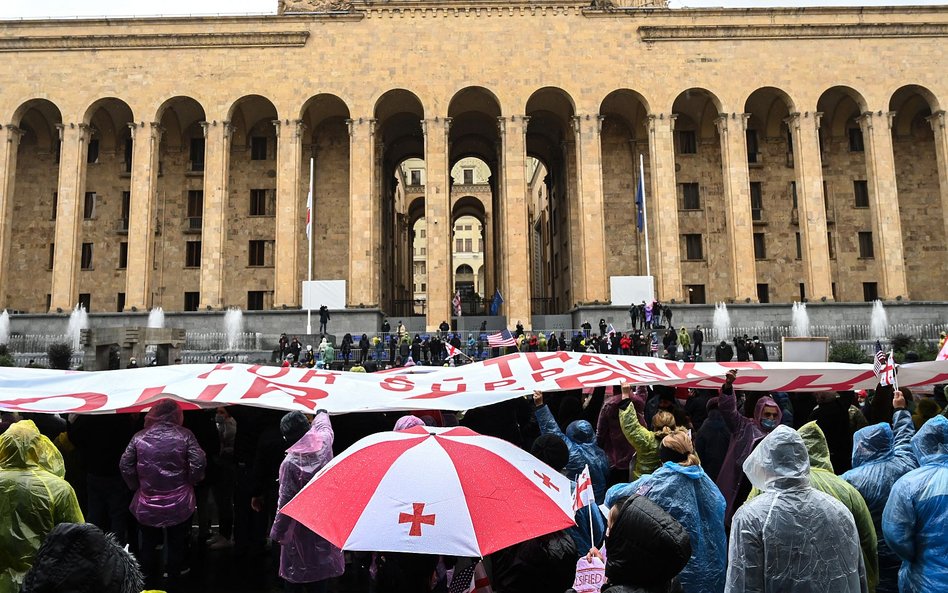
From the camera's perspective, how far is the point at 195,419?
786 cm

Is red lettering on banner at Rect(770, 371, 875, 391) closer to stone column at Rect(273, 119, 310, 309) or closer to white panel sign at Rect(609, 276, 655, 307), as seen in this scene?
white panel sign at Rect(609, 276, 655, 307)

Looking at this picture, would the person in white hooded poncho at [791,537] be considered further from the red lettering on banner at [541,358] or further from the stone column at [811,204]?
the stone column at [811,204]

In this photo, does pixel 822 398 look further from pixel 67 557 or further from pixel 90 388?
pixel 90 388

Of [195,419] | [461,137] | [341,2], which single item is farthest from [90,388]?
[461,137]

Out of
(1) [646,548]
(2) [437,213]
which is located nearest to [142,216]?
(2) [437,213]

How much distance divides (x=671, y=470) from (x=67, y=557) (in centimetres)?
313

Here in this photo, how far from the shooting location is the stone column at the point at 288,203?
32188 millimetres

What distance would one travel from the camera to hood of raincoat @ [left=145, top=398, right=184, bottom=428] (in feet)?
21.0

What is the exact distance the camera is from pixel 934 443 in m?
4.38

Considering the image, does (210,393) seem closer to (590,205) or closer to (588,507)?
(588,507)

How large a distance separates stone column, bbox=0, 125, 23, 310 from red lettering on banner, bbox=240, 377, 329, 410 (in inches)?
1257

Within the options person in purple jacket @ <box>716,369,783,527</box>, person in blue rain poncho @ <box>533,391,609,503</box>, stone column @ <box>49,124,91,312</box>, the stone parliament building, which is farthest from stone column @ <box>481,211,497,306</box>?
person in blue rain poncho @ <box>533,391,609,503</box>

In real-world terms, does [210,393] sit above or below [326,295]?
below

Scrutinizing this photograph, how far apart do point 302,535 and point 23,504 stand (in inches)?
81.5
